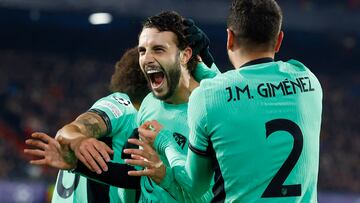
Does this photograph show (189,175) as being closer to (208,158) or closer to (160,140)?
(208,158)

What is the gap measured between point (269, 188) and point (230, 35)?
0.73 m

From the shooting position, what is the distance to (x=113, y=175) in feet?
14.6

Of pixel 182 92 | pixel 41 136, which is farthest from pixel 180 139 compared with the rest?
pixel 41 136

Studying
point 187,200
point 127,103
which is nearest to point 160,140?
point 187,200

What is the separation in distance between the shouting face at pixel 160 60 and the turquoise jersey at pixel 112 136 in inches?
10.9

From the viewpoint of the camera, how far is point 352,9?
69.4ft

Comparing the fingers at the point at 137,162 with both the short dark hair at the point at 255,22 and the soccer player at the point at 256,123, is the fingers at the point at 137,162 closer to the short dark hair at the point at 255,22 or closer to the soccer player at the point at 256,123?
the soccer player at the point at 256,123

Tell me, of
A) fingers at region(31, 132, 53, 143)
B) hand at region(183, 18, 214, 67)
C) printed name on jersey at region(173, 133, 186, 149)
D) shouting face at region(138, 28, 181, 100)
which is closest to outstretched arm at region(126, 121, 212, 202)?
printed name on jersey at region(173, 133, 186, 149)

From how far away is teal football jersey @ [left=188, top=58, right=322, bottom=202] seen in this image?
340 cm

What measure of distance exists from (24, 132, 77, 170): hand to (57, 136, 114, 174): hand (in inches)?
1.9

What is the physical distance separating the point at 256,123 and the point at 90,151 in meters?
1.14

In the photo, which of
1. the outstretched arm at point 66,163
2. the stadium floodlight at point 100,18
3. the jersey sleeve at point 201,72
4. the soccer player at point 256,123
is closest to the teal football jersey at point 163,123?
the outstretched arm at point 66,163

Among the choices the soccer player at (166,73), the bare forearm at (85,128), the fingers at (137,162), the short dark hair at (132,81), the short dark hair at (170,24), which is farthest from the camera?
the short dark hair at (132,81)

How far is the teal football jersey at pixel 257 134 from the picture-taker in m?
3.40
